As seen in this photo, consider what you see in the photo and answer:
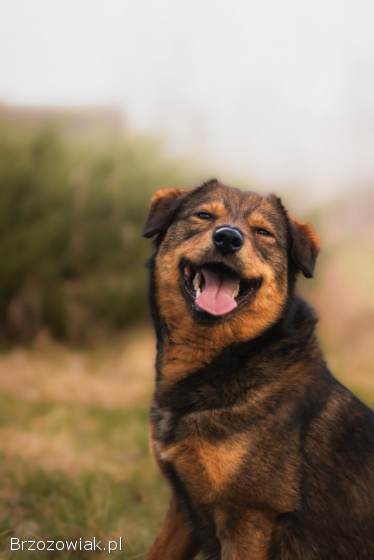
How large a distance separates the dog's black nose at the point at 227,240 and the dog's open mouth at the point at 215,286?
0.30 ft

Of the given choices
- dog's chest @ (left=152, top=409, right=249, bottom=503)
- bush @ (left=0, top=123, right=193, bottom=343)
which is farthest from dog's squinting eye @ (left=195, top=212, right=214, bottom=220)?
bush @ (left=0, top=123, right=193, bottom=343)

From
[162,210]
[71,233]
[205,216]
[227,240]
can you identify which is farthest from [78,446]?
[71,233]

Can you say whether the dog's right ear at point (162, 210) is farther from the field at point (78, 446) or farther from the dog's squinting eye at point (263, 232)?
the field at point (78, 446)

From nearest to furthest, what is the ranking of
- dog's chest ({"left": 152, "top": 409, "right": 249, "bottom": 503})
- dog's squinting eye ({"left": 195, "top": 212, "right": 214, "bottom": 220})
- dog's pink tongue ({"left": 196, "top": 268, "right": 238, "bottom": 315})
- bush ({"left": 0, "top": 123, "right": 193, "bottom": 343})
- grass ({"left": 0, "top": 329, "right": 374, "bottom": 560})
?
dog's chest ({"left": 152, "top": 409, "right": 249, "bottom": 503}), dog's pink tongue ({"left": 196, "top": 268, "right": 238, "bottom": 315}), dog's squinting eye ({"left": 195, "top": 212, "right": 214, "bottom": 220}), grass ({"left": 0, "top": 329, "right": 374, "bottom": 560}), bush ({"left": 0, "top": 123, "right": 193, "bottom": 343})

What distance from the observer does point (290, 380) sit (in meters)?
3.49

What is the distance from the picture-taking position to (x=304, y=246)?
3.81 m

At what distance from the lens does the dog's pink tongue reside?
349 centimetres

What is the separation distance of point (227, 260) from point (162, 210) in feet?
2.12

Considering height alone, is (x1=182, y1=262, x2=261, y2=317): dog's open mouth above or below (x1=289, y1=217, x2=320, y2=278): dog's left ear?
below

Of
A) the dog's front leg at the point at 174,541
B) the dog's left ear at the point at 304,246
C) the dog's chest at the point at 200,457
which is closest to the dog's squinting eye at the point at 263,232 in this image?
the dog's left ear at the point at 304,246

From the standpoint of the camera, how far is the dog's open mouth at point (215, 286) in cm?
351

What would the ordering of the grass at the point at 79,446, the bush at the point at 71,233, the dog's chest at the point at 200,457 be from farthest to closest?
the bush at the point at 71,233 → the grass at the point at 79,446 → the dog's chest at the point at 200,457

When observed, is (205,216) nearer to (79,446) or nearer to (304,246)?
(304,246)

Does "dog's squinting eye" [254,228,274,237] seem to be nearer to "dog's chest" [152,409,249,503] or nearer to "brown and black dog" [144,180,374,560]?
"brown and black dog" [144,180,374,560]
